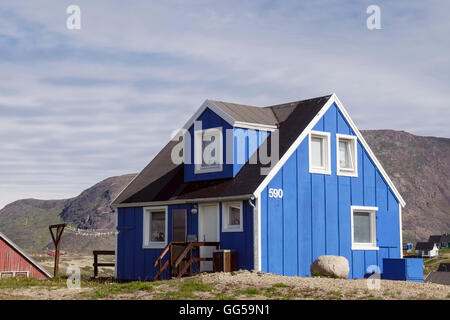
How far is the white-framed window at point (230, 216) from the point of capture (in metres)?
24.7

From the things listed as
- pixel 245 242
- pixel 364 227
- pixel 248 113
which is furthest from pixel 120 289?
pixel 364 227

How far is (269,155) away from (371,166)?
204 inches

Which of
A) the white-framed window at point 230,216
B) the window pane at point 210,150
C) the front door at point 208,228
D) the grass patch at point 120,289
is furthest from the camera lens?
the window pane at point 210,150

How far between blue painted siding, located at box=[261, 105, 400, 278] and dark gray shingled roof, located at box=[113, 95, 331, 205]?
62 centimetres

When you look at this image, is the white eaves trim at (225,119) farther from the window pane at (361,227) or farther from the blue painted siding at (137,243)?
the window pane at (361,227)

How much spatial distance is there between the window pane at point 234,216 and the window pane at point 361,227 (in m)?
5.25

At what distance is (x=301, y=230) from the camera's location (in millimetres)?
25031

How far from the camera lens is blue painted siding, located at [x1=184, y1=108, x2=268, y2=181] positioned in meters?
25.7

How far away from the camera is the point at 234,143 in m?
25.7

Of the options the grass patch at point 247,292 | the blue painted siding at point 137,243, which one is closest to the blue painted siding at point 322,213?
the blue painted siding at point 137,243

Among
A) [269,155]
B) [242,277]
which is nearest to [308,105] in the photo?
[269,155]

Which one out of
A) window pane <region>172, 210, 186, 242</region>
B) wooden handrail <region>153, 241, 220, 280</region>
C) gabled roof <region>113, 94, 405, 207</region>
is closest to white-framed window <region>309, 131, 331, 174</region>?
gabled roof <region>113, 94, 405, 207</region>
